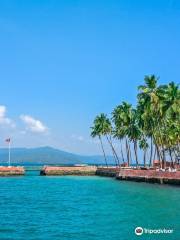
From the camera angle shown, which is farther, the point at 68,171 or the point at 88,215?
the point at 68,171

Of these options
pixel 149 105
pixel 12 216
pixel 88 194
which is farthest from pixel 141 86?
pixel 12 216

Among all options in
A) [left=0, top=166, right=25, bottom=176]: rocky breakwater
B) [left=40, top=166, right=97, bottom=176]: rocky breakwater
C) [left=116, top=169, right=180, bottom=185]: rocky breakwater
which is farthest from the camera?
[left=40, top=166, right=97, bottom=176]: rocky breakwater

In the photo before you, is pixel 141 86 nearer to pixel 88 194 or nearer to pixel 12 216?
pixel 88 194

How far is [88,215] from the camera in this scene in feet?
150

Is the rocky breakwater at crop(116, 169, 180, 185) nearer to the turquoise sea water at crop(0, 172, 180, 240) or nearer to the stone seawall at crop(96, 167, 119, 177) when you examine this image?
the turquoise sea water at crop(0, 172, 180, 240)

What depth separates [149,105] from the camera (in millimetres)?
91125

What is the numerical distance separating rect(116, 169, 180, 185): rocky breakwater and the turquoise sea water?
961 centimetres

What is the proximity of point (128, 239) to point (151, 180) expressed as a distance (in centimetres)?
5126

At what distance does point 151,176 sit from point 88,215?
133 ft

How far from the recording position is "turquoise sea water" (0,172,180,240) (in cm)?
3675

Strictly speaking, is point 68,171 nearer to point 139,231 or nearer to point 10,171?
point 10,171

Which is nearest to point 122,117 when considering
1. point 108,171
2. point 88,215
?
point 108,171

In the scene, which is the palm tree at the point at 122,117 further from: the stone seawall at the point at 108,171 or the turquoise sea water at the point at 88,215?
the turquoise sea water at the point at 88,215

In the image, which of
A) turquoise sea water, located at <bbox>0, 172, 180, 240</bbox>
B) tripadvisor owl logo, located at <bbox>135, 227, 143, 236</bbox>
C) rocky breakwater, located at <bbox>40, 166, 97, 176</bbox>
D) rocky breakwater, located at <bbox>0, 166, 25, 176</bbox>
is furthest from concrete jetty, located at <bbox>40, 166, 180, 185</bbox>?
tripadvisor owl logo, located at <bbox>135, 227, 143, 236</bbox>
